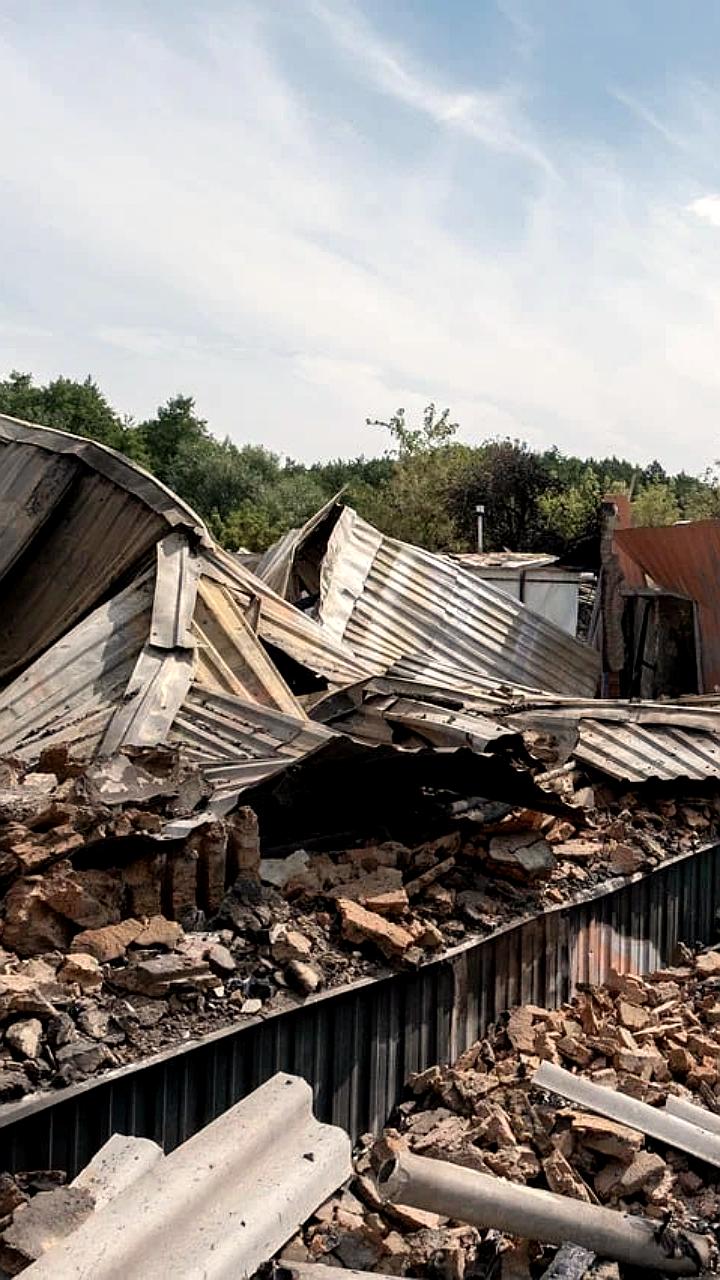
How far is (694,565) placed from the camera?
13.2 metres

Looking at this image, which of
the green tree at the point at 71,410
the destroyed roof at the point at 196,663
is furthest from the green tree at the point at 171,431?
the destroyed roof at the point at 196,663

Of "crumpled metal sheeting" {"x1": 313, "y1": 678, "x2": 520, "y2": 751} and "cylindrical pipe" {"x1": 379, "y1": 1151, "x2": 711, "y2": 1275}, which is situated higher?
"crumpled metal sheeting" {"x1": 313, "y1": 678, "x2": 520, "y2": 751}

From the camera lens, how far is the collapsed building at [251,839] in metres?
4.31

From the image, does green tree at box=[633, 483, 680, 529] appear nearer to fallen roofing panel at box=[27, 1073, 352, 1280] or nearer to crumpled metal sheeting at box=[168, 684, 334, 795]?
crumpled metal sheeting at box=[168, 684, 334, 795]

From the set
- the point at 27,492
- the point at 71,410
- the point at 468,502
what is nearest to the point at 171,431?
the point at 71,410

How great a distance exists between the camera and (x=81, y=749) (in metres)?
6.31

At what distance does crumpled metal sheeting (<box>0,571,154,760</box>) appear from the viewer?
6.55 m

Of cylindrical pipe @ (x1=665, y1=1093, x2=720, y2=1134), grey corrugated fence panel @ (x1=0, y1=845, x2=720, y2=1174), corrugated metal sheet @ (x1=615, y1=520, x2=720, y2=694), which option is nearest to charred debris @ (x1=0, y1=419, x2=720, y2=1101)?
grey corrugated fence panel @ (x1=0, y1=845, x2=720, y2=1174)

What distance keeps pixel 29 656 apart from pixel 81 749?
82.2 inches

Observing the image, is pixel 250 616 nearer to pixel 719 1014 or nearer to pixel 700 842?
pixel 700 842

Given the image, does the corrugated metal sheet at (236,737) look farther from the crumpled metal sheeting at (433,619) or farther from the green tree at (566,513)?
the green tree at (566,513)

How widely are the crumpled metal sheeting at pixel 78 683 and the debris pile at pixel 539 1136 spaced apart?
309 cm

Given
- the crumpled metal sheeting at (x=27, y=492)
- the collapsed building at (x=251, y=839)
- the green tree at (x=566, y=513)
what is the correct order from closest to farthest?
the collapsed building at (x=251, y=839), the crumpled metal sheeting at (x=27, y=492), the green tree at (x=566, y=513)

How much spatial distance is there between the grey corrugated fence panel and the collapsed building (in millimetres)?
15
